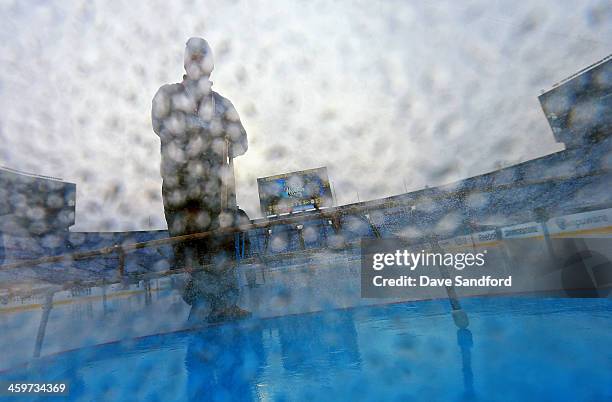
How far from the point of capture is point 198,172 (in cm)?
220

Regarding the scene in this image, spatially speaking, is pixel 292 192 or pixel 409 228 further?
pixel 292 192

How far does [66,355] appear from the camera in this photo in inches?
78.4

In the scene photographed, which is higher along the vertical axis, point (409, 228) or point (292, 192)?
point (292, 192)

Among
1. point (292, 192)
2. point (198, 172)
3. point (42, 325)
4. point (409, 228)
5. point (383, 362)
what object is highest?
point (292, 192)

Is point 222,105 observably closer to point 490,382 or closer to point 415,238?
point 415,238

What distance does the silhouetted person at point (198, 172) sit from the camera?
209 cm

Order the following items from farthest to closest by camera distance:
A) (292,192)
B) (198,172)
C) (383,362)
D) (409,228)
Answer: (292,192), (198,172), (409,228), (383,362)

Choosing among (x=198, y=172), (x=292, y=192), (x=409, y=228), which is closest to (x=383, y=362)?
(x=409, y=228)

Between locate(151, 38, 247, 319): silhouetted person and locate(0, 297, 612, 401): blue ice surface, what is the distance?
0.40 metres

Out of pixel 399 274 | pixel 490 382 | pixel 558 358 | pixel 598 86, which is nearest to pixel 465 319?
pixel 399 274

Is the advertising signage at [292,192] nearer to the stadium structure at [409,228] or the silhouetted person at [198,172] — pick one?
the stadium structure at [409,228]

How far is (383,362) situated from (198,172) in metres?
1.76

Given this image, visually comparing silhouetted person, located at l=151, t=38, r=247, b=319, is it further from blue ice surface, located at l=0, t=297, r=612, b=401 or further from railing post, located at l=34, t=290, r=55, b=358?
railing post, located at l=34, t=290, r=55, b=358

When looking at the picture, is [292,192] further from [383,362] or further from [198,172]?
[383,362]
